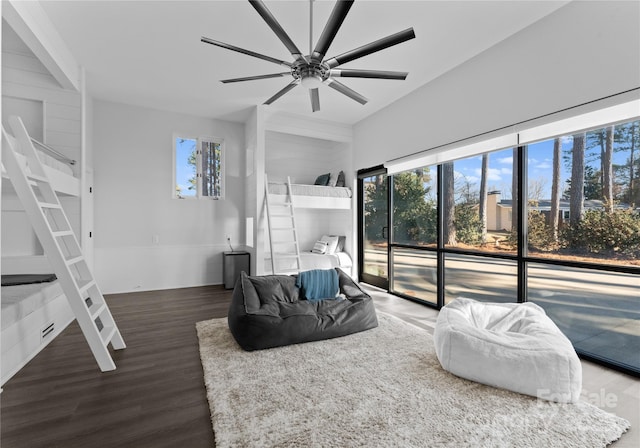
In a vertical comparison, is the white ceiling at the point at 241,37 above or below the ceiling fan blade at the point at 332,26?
above

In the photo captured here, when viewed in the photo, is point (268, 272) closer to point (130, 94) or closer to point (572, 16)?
point (130, 94)

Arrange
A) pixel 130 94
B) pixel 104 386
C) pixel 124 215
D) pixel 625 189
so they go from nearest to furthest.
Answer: pixel 104 386, pixel 625 189, pixel 130 94, pixel 124 215

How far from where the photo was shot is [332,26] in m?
1.98

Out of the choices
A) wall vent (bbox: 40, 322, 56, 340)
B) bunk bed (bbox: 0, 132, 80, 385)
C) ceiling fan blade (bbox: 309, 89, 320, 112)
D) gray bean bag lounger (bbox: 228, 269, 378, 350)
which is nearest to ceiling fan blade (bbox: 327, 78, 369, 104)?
ceiling fan blade (bbox: 309, 89, 320, 112)

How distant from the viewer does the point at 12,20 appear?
247cm

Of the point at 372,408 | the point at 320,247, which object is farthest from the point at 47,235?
the point at 320,247

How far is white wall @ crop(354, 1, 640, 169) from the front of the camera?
2.29m

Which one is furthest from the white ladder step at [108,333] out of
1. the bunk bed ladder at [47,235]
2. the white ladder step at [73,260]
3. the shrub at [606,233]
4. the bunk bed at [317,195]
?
the shrub at [606,233]

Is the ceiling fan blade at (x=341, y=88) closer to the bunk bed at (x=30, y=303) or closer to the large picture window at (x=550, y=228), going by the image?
the large picture window at (x=550, y=228)

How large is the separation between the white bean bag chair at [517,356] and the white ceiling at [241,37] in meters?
2.51

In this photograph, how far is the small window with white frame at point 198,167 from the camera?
5.24m

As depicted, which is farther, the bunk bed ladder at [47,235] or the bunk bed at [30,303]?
the bunk bed at [30,303]

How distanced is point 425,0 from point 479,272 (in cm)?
276

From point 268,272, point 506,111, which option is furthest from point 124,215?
point 506,111
